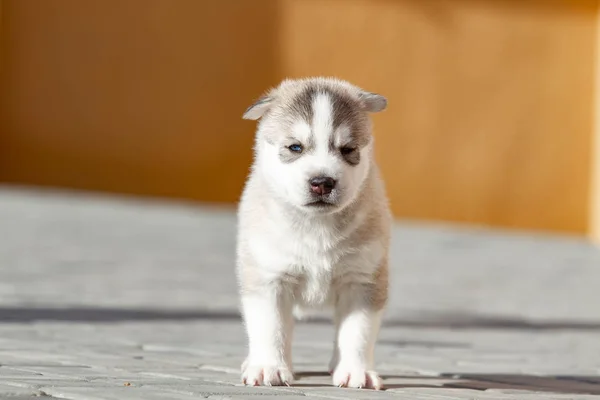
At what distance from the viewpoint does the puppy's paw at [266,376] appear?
4.29 m

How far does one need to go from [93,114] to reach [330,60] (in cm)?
320

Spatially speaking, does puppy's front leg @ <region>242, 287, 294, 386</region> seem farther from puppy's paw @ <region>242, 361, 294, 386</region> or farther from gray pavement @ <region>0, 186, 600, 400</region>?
gray pavement @ <region>0, 186, 600, 400</region>

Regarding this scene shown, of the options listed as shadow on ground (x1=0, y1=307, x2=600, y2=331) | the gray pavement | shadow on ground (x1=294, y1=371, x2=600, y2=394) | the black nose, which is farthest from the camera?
shadow on ground (x1=0, y1=307, x2=600, y2=331)

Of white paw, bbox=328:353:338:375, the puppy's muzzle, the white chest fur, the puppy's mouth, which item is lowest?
white paw, bbox=328:353:338:375

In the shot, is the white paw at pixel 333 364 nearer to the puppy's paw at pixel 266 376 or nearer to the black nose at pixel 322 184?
the puppy's paw at pixel 266 376

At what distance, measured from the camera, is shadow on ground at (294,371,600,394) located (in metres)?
4.66

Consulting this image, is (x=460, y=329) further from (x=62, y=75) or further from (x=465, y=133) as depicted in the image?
(x=62, y=75)

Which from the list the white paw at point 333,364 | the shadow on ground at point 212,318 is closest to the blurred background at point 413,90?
the shadow on ground at point 212,318

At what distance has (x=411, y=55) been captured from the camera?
573 inches

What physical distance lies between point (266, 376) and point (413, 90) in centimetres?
1055

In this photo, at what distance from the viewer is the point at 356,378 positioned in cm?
435

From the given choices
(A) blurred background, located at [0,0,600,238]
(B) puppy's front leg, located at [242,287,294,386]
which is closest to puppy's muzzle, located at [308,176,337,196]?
(B) puppy's front leg, located at [242,287,294,386]

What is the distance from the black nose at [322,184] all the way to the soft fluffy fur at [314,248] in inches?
3.5

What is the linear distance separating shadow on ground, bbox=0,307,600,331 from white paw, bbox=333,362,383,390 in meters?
2.51
